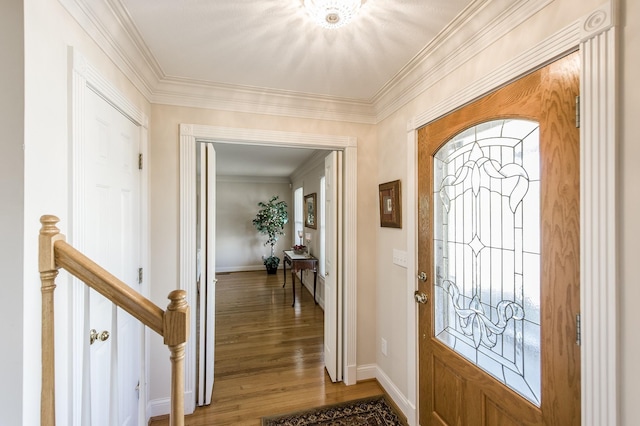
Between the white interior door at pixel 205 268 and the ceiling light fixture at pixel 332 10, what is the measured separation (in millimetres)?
1345

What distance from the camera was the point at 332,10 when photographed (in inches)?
45.3

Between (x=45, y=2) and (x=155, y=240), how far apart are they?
1.42 meters

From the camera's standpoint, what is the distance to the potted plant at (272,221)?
644cm

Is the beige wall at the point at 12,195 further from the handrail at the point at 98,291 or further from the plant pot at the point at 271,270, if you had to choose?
the plant pot at the point at 271,270

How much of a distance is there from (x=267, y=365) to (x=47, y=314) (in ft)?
6.96

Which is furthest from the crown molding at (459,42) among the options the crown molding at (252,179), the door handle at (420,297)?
the crown molding at (252,179)

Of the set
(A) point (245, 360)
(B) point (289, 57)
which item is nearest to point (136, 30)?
(B) point (289, 57)

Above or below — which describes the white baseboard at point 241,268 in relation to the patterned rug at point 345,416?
above

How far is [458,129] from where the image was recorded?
1.46m

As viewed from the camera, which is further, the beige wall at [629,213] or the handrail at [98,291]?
the handrail at [98,291]

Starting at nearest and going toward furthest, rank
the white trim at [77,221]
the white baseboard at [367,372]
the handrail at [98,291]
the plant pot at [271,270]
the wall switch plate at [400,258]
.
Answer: the handrail at [98,291] → the white trim at [77,221] → the wall switch plate at [400,258] → the white baseboard at [367,372] → the plant pot at [271,270]

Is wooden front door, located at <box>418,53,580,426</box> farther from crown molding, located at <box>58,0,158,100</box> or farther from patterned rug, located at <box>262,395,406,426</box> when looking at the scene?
crown molding, located at <box>58,0,158,100</box>

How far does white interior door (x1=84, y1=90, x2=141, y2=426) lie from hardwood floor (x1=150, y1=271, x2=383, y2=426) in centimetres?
70

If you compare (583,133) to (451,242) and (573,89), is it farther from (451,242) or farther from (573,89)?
(451,242)
